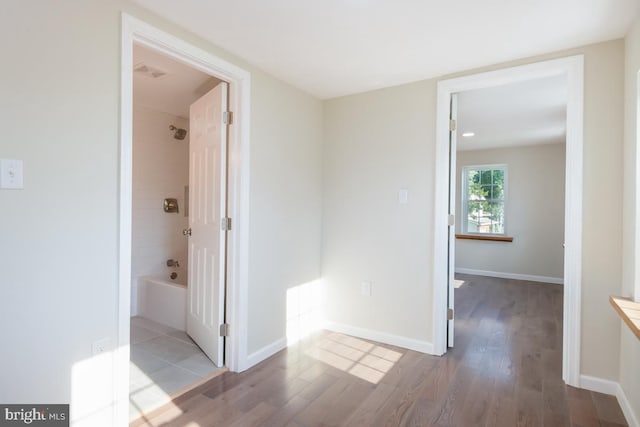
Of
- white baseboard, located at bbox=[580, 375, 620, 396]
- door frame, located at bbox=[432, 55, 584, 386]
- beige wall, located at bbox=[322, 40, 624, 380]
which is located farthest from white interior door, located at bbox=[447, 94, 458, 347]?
white baseboard, located at bbox=[580, 375, 620, 396]

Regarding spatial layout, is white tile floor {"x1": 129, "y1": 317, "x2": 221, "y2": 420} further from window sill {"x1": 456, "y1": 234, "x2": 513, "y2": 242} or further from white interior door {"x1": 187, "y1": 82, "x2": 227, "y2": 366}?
window sill {"x1": 456, "y1": 234, "x2": 513, "y2": 242}

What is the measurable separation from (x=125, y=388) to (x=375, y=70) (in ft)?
8.75

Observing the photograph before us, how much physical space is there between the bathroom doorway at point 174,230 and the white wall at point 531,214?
516 cm

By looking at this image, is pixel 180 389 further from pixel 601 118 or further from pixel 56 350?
pixel 601 118

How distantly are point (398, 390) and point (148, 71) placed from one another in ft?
10.0

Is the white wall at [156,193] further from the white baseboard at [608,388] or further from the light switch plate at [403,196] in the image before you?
the white baseboard at [608,388]

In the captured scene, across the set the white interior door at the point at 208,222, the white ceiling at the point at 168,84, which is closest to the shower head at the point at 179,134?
the white ceiling at the point at 168,84

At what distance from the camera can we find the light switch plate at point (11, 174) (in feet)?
4.53

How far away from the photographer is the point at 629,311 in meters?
1.66

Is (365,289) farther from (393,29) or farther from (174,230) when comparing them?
(174,230)

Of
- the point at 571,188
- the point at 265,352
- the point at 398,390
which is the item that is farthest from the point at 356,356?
the point at 571,188

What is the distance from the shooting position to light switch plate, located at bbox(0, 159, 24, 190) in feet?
4.53

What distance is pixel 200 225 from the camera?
2.86 m

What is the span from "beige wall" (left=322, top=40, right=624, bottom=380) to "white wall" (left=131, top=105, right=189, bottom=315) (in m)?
1.96
